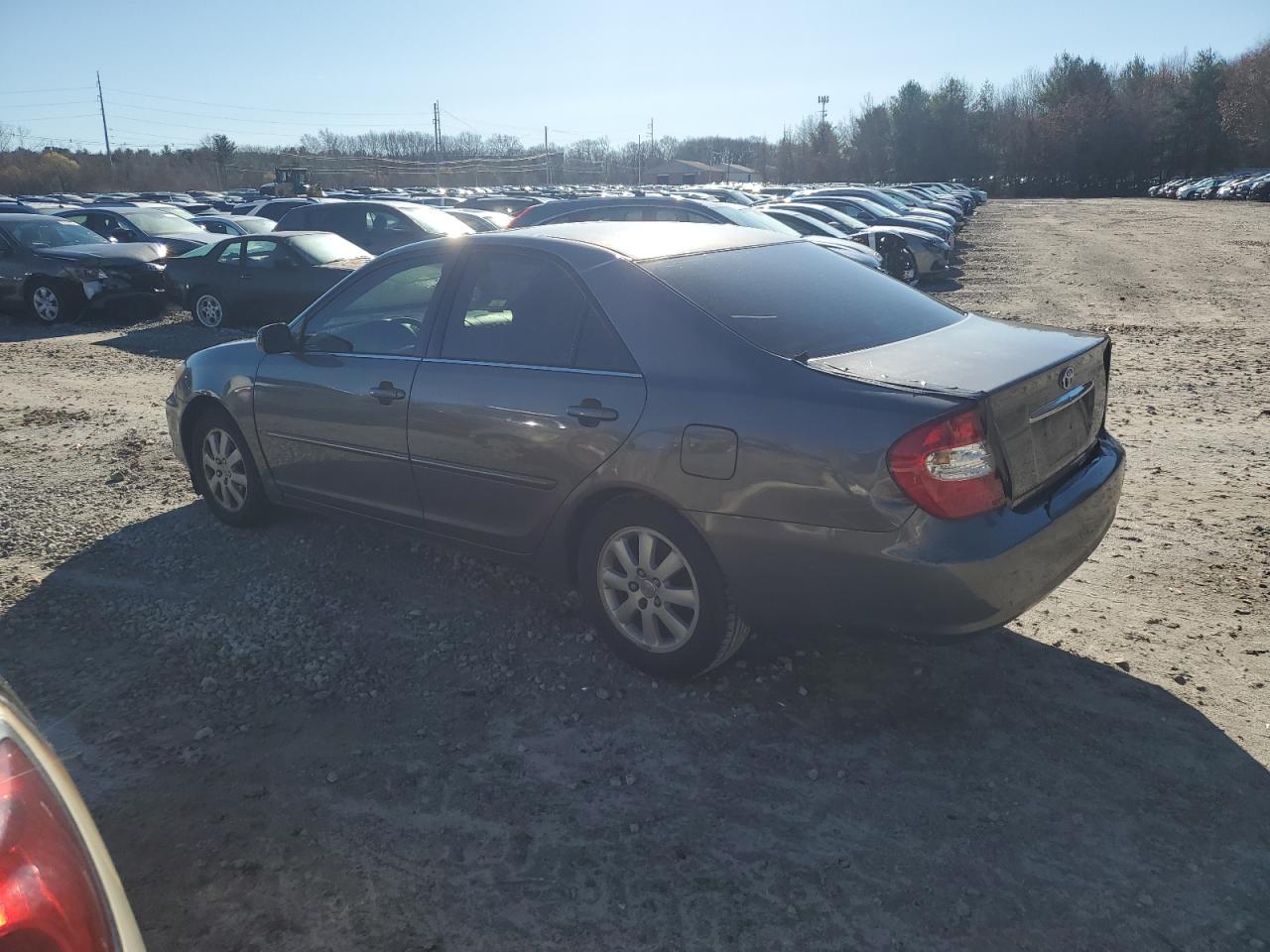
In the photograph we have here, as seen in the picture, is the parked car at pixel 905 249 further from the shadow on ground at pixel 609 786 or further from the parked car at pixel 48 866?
the parked car at pixel 48 866

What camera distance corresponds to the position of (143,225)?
1756cm

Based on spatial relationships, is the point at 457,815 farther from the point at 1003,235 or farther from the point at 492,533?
the point at 1003,235

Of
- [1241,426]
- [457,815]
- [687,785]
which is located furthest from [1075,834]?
[1241,426]

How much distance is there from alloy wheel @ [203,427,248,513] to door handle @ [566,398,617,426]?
8.31 ft

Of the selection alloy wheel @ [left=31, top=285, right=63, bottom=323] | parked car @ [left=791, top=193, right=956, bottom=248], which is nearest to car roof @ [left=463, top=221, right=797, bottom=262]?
alloy wheel @ [left=31, top=285, right=63, bottom=323]

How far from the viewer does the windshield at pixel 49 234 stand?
14305 millimetres

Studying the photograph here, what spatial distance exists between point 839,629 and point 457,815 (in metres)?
1.39

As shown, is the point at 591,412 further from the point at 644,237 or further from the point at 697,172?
the point at 697,172

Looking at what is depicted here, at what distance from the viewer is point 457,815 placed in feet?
9.96

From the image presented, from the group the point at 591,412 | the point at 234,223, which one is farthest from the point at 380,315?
the point at 234,223

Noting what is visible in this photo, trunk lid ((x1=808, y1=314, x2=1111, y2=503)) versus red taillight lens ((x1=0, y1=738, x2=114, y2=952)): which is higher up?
trunk lid ((x1=808, y1=314, x2=1111, y2=503))

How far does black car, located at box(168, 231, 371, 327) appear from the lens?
1250cm

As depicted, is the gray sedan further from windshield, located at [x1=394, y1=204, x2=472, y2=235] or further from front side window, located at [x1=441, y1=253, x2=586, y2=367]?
windshield, located at [x1=394, y1=204, x2=472, y2=235]

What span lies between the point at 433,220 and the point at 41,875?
14.9 metres
